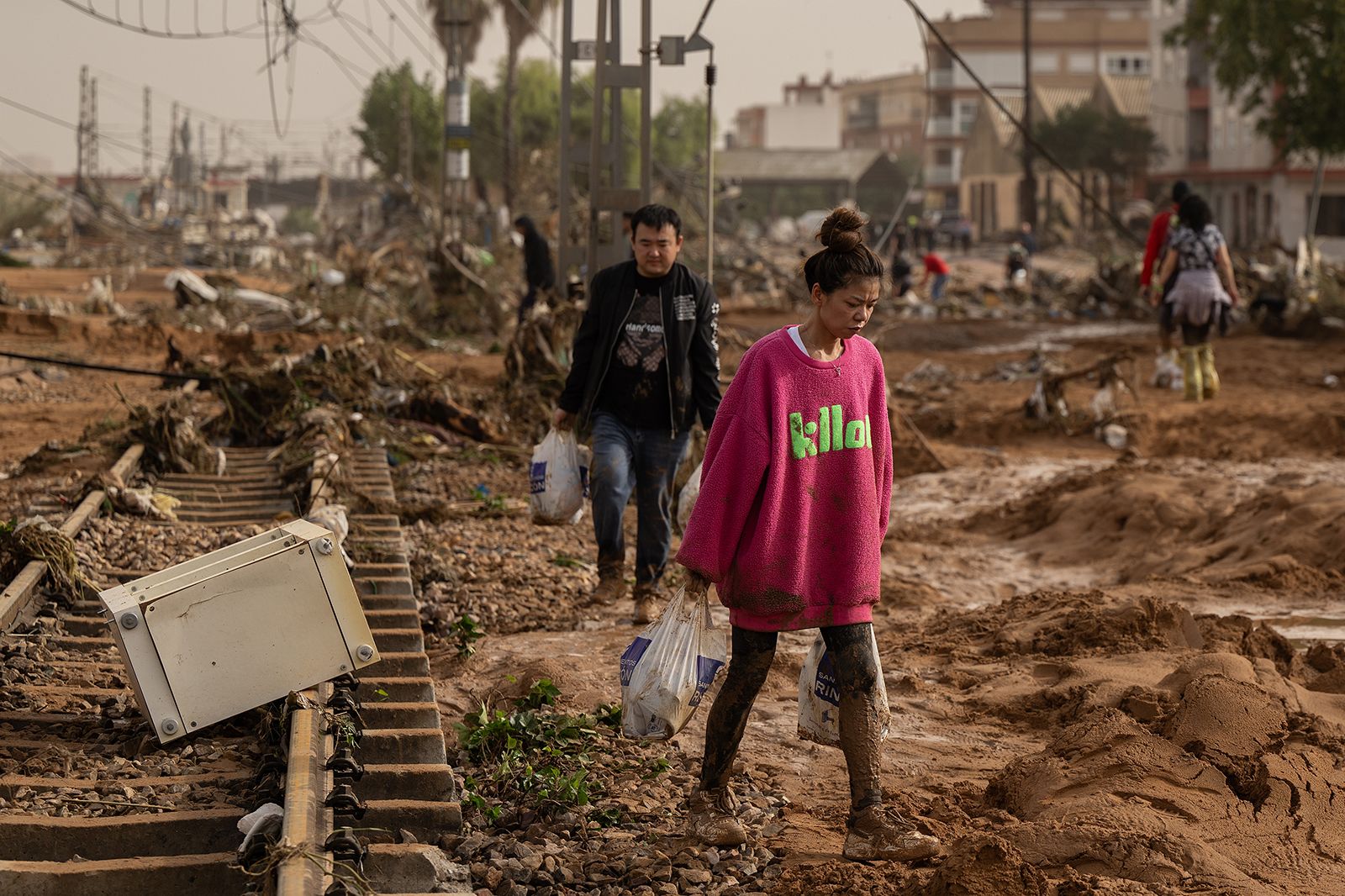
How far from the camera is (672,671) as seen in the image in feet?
14.9

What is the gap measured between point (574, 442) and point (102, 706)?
2.45 metres

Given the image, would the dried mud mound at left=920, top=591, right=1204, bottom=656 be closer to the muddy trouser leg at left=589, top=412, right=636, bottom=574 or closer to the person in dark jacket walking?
the muddy trouser leg at left=589, top=412, right=636, bottom=574

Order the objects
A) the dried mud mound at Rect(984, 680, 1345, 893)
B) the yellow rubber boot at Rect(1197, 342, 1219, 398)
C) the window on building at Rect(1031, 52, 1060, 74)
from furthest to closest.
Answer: the window on building at Rect(1031, 52, 1060, 74) → the yellow rubber boot at Rect(1197, 342, 1219, 398) → the dried mud mound at Rect(984, 680, 1345, 893)

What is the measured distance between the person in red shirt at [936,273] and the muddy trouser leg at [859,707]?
26731mm

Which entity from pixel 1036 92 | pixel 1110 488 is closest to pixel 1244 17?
pixel 1110 488

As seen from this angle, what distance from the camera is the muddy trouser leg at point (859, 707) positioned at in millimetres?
4438

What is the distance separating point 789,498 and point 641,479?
2.76 m

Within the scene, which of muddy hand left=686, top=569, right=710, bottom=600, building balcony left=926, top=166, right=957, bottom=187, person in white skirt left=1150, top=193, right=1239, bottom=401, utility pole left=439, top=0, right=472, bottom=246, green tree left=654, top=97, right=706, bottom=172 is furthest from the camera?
building balcony left=926, top=166, right=957, bottom=187

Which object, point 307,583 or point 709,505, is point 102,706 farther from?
point 709,505

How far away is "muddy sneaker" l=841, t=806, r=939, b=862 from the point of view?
436cm

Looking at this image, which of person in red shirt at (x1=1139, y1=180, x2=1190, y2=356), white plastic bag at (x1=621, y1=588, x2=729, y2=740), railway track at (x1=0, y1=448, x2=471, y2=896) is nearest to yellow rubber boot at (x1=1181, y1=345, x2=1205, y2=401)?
person in red shirt at (x1=1139, y1=180, x2=1190, y2=356)

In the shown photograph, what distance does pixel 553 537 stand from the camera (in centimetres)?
939

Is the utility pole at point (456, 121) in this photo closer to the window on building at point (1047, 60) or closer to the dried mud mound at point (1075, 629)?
the dried mud mound at point (1075, 629)

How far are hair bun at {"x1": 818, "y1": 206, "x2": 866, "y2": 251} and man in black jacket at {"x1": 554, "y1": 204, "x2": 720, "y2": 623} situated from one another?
2.19m
